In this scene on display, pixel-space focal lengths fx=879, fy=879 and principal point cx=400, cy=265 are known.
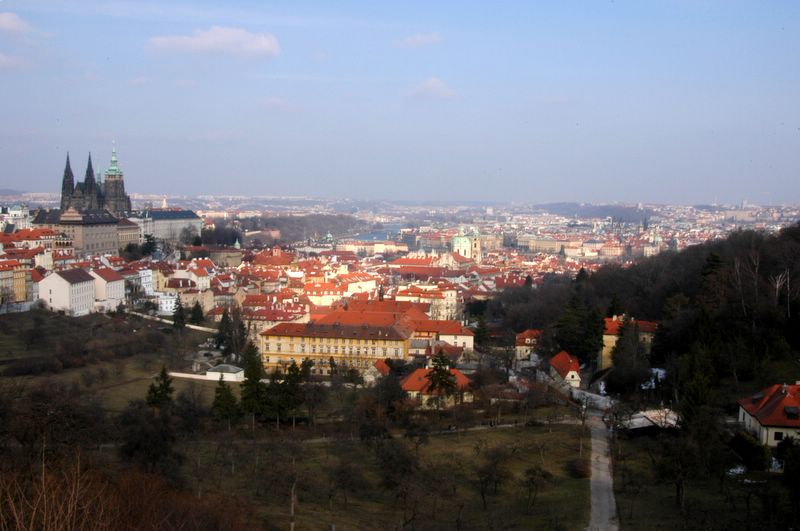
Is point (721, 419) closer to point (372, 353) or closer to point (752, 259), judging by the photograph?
point (752, 259)

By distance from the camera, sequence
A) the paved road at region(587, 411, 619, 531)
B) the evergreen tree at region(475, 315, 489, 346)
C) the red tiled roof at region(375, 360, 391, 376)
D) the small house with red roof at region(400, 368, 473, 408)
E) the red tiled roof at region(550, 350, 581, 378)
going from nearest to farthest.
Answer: the paved road at region(587, 411, 619, 531) → the small house with red roof at region(400, 368, 473, 408) → the red tiled roof at region(550, 350, 581, 378) → the red tiled roof at region(375, 360, 391, 376) → the evergreen tree at region(475, 315, 489, 346)

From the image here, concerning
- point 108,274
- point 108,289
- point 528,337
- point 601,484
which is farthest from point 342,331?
point 601,484

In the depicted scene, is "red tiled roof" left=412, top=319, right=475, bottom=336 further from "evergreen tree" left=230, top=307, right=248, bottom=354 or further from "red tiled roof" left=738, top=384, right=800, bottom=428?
"red tiled roof" left=738, top=384, right=800, bottom=428

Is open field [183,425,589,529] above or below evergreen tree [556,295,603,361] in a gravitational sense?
below

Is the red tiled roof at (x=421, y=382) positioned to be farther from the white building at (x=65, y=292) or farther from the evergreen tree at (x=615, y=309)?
the white building at (x=65, y=292)

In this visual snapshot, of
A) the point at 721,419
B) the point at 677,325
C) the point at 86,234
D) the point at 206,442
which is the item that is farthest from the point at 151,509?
the point at 86,234

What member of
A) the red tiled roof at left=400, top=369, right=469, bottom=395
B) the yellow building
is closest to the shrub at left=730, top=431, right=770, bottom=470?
the red tiled roof at left=400, top=369, right=469, bottom=395
